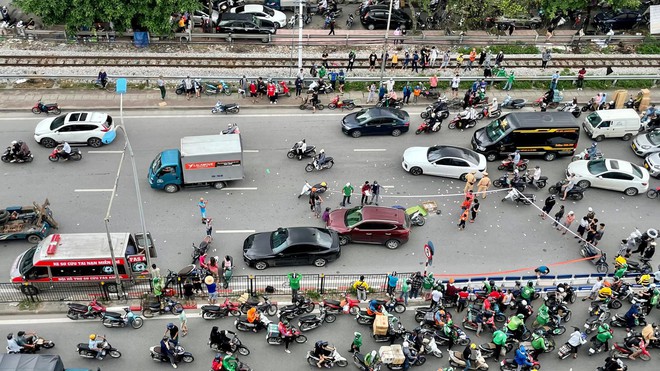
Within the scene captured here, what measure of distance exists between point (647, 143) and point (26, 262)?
28.8 metres

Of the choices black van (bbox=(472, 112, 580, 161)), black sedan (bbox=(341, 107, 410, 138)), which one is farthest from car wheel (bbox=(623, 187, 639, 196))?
black sedan (bbox=(341, 107, 410, 138))

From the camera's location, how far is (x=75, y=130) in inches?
1195

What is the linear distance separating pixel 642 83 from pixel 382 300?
25.0m

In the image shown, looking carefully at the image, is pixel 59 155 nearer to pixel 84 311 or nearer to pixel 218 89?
pixel 218 89

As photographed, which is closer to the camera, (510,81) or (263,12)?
(510,81)

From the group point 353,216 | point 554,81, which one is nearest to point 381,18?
point 554,81

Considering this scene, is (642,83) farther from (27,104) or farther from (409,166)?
(27,104)

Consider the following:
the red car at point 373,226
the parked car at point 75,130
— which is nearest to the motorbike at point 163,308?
the red car at point 373,226

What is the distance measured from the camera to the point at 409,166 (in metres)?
30.0

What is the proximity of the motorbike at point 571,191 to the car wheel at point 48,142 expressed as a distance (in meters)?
23.7

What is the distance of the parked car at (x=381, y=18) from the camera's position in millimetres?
44312

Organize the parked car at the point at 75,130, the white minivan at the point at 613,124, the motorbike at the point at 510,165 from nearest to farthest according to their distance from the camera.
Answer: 1. the parked car at the point at 75,130
2. the motorbike at the point at 510,165
3. the white minivan at the point at 613,124

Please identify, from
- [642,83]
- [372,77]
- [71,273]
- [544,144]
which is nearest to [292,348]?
[71,273]

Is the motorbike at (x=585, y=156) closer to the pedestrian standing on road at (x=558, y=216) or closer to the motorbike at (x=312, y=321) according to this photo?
the pedestrian standing on road at (x=558, y=216)
